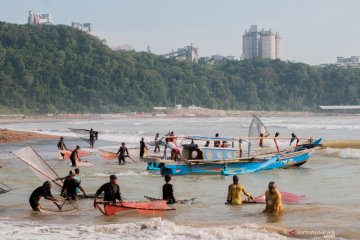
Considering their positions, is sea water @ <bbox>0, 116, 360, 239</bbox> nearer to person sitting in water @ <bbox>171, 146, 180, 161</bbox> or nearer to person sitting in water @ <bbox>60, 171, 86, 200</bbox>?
person sitting in water @ <bbox>60, 171, 86, 200</bbox>

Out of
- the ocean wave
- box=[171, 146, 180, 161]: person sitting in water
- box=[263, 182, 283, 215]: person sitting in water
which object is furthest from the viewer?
box=[171, 146, 180, 161]: person sitting in water

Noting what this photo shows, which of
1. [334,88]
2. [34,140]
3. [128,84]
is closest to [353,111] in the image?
[334,88]

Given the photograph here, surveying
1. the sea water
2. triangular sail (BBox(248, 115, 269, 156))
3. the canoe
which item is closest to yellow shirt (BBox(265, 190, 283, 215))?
the sea water

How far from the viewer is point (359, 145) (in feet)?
130

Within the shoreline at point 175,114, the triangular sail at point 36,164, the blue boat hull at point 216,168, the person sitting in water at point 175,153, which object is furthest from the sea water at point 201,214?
the shoreline at point 175,114

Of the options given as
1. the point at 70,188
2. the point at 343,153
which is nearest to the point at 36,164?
the point at 70,188

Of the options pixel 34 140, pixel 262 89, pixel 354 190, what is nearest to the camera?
pixel 354 190

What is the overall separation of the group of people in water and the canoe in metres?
0.13

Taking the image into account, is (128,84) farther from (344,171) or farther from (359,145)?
(344,171)

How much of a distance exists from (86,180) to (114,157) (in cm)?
918

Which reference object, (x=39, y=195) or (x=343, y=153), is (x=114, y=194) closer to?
(x=39, y=195)

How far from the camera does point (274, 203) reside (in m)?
15.4

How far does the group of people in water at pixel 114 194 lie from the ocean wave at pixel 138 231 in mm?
1409

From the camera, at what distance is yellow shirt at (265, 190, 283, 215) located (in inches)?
604
